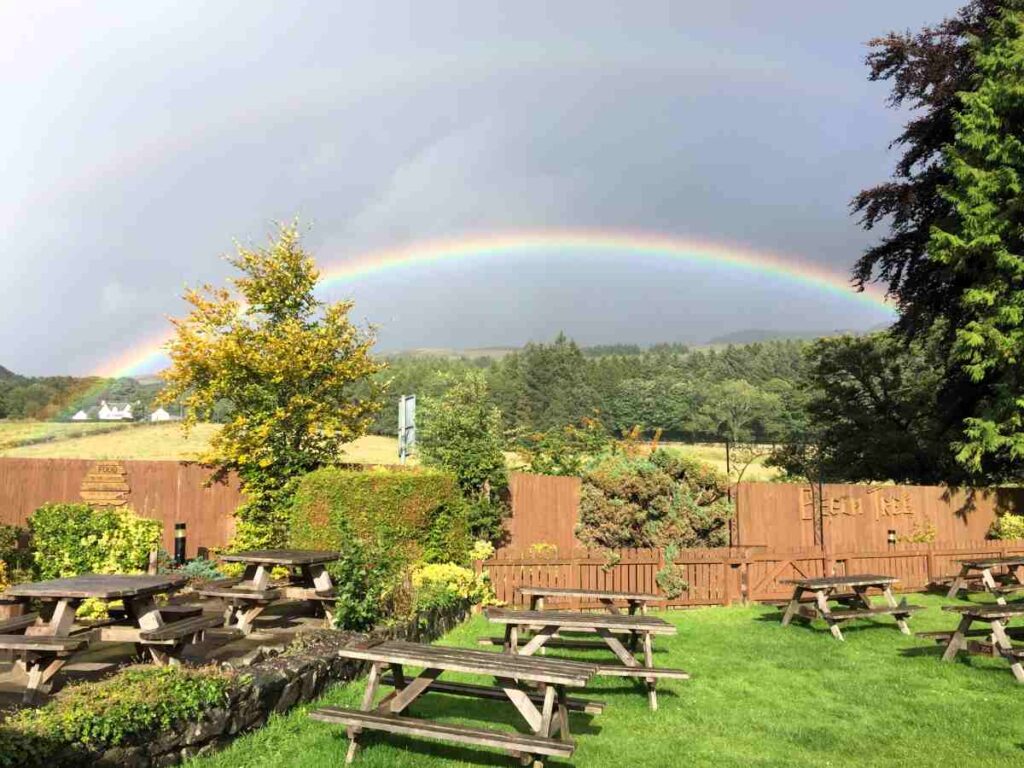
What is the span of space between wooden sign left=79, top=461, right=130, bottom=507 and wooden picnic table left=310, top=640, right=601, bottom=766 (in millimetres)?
10725

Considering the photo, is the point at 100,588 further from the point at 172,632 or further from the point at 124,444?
the point at 124,444

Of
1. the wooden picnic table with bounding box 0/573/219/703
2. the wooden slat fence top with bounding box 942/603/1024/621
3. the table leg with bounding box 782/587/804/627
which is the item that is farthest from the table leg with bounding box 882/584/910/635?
the wooden picnic table with bounding box 0/573/219/703

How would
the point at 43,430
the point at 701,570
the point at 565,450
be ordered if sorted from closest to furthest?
the point at 701,570, the point at 565,450, the point at 43,430

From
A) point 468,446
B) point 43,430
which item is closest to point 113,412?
point 43,430

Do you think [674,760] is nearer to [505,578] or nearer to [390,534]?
[505,578]

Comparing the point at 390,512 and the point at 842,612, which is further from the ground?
the point at 390,512

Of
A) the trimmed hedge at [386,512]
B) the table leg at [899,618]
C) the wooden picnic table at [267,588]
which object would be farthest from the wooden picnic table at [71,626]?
the table leg at [899,618]

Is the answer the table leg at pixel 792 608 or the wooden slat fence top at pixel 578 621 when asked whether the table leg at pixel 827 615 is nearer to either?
the table leg at pixel 792 608

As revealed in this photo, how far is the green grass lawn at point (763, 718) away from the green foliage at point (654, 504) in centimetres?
455

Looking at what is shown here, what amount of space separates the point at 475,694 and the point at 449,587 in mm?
4832

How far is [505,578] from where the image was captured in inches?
467

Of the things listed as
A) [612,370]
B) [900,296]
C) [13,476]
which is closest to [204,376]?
[13,476]

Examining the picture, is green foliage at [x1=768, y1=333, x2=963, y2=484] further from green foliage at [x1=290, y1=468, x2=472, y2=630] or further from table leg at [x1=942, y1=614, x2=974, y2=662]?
table leg at [x1=942, y1=614, x2=974, y2=662]

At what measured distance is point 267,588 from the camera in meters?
8.48
